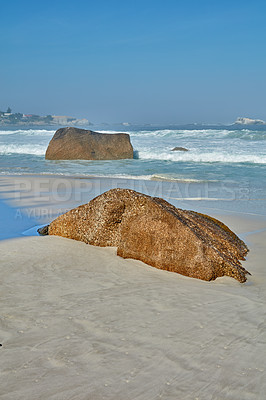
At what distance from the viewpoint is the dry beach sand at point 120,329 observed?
2.01m

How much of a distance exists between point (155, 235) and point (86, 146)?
1633cm

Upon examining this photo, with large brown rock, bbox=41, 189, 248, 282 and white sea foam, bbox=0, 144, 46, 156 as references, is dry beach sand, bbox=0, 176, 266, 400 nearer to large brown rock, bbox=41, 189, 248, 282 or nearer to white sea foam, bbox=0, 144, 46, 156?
large brown rock, bbox=41, 189, 248, 282

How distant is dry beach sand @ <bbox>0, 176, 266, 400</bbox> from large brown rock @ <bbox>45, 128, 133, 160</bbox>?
51.3ft

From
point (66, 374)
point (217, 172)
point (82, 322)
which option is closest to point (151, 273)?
point (82, 322)

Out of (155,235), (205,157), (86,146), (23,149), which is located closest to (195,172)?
(205,157)

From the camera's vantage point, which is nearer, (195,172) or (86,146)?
(195,172)

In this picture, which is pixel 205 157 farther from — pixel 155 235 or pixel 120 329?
pixel 120 329

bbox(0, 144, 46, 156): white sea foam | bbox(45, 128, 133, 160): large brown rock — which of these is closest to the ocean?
bbox(0, 144, 46, 156): white sea foam

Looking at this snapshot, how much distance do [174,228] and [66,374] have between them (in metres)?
2.26

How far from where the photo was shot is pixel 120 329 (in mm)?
2592

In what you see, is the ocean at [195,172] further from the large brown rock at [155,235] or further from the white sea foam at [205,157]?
the large brown rock at [155,235]

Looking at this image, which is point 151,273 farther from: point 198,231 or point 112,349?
point 112,349

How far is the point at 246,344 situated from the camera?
2484 mm

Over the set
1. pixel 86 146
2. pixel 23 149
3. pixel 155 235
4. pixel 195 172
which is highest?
pixel 86 146
